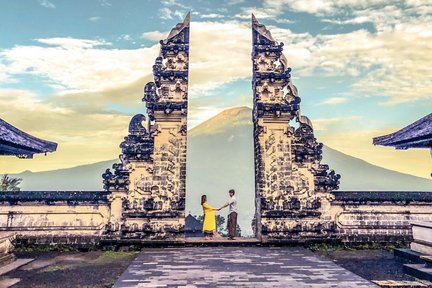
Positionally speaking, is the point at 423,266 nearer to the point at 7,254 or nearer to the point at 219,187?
the point at 7,254

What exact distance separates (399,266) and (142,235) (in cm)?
732

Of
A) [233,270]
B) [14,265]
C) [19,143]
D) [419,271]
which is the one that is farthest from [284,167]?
[14,265]

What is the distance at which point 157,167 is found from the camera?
11219 mm

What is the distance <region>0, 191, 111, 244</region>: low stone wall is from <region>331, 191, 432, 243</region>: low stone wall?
7765 millimetres

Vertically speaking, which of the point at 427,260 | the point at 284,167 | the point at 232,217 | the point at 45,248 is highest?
the point at 284,167

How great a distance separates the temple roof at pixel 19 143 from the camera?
281 inches

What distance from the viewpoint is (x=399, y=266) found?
823 cm

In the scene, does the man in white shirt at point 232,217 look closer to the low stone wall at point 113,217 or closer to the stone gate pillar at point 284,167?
the stone gate pillar at point 284,167

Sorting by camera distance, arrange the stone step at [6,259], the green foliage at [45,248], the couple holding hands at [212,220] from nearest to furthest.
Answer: the stone step at [6,259], the green foliage at [45,248], the couple holding hands at [212,220]

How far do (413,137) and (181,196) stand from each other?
6.92 meters

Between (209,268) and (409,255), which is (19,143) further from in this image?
(409,255)

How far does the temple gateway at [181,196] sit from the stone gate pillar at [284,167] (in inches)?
1.3

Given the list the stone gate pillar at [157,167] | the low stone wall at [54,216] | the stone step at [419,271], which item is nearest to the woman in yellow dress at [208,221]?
the stone gate pillar at [157,167]

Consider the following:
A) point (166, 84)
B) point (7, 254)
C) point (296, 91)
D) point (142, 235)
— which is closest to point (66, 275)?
point (7, 254)
